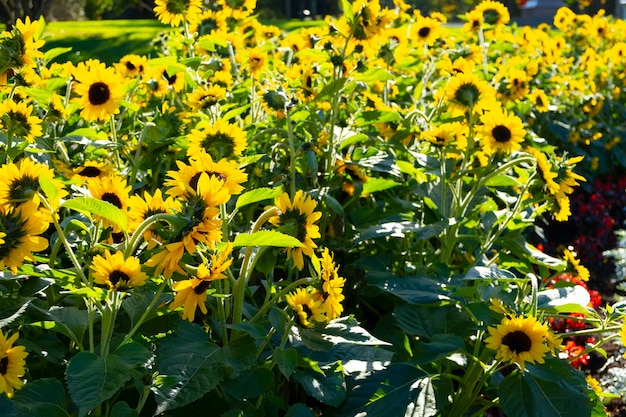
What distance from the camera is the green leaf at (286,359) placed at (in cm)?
171

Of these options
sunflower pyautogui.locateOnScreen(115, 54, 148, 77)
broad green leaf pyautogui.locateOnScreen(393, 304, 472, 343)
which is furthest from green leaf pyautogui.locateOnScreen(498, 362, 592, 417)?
sunflower pyautogui.locateOnScreen(115, 54, 148, 77)

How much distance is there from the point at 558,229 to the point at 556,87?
1078 mm

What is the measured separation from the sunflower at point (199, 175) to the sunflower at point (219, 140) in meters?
0.43

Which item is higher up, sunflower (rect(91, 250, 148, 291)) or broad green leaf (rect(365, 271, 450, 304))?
sunflower (rect(91, 250, 148, 291))

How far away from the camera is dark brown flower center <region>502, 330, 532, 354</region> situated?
1.82m

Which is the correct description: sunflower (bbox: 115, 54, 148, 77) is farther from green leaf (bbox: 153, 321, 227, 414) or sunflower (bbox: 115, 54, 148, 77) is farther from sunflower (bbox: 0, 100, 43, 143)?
green leaf (bbox: 153, 321, 227, 414)

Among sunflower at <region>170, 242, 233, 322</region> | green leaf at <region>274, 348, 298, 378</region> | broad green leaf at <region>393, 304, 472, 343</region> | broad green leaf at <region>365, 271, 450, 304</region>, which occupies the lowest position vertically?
broad green leaf at <region>393, 304, 472, 343</region>

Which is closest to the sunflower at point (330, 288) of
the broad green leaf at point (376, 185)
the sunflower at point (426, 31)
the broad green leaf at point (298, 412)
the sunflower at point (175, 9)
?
the broad green leaf at point (298, 412)

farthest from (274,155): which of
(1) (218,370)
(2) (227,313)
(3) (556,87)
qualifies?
(3) (556,87)

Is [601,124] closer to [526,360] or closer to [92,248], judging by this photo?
[526,360]

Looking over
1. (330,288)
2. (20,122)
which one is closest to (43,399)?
(330,288)

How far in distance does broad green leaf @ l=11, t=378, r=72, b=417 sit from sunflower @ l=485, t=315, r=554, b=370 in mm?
907

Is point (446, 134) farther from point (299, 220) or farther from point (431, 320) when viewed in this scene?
point (299, 220)

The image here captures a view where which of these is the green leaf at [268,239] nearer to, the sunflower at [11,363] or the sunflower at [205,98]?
the sunflower at [11,363]
